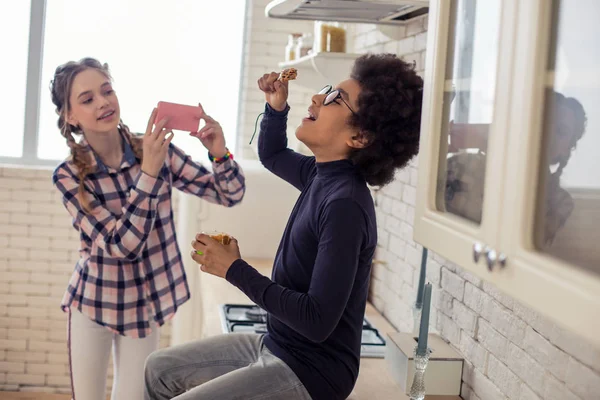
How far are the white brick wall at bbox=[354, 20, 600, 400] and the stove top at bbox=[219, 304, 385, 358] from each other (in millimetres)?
142

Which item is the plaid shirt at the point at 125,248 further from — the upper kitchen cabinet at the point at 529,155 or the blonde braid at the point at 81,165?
the upper kitchen cabinet at the point at 529,155

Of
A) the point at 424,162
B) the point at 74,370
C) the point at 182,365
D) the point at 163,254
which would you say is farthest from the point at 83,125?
the point at 424,162

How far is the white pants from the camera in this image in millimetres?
2541

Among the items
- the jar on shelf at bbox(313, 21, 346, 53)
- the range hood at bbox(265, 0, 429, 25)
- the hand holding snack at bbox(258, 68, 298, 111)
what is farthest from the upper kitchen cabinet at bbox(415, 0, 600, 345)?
the jar on shelf at bbox(313, 21, 346, 53)

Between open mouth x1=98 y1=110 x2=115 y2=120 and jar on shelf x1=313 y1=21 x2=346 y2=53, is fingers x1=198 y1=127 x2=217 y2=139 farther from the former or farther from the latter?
jar on shelf x1=313 y1=21 x2=346 y2=53

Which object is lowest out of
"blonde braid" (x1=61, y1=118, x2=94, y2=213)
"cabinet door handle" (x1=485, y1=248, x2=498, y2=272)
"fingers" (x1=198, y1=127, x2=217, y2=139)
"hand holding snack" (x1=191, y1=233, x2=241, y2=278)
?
"hand holding snack" (x1=191, y1=233, x2=241, y2=278)

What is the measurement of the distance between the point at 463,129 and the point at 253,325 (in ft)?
5.30

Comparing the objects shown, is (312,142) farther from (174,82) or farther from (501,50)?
(174,82)

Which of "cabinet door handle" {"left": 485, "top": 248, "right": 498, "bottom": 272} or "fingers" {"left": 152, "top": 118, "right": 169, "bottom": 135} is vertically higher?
"fingers" {"left": 152, "top": 118, "right": 169, "bottom": 135}

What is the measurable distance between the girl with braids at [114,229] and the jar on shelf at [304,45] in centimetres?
118

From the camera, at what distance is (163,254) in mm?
2682

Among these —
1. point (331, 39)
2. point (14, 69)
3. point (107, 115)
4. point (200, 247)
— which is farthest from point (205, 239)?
point (14, 69)

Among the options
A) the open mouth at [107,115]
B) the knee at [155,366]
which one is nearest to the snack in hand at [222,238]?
the knee at [155,366]

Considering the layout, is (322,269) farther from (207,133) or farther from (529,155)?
(207,133)
